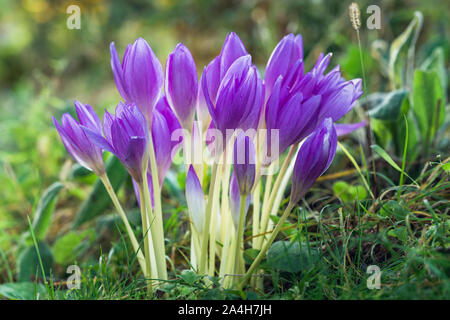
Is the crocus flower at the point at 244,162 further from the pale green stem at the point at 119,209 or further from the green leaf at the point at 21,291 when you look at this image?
the green leaf at the point at 21,291

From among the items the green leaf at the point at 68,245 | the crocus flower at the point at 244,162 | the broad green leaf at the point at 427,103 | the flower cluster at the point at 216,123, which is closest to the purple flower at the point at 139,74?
the flower cluster at the point at 216,123

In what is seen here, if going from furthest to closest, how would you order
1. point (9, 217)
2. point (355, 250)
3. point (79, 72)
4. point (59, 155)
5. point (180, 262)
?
point (79, 72) → point (59, 155) → point (9, 217) → point (180, 262) → point (355, 250)

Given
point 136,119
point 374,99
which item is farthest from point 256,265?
point 374,99

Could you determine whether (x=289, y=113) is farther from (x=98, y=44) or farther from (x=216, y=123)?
(x=98, y=44)

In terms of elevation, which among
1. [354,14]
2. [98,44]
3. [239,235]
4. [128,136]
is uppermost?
[98,44]

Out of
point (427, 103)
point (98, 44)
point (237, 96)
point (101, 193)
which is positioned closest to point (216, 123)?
point (237, 96)

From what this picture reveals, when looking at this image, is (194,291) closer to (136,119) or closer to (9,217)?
(136,119)
